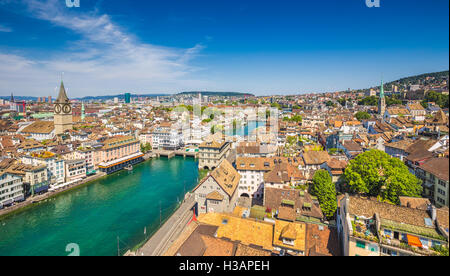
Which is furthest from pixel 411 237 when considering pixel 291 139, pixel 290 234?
pixel 291 139

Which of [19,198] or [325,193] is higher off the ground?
[325,193]

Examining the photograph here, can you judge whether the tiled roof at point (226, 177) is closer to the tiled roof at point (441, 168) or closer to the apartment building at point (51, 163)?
the tiled roof at point (441, 168)

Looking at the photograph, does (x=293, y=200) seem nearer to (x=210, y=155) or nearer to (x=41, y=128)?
(x=210, y=155)

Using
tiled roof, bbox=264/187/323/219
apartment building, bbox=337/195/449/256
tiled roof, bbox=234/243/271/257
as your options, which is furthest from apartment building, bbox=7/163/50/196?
apartment building, bbox=337/195/449/256

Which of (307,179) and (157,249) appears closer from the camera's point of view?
(157,249)

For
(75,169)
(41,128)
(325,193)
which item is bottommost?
(75,169)
